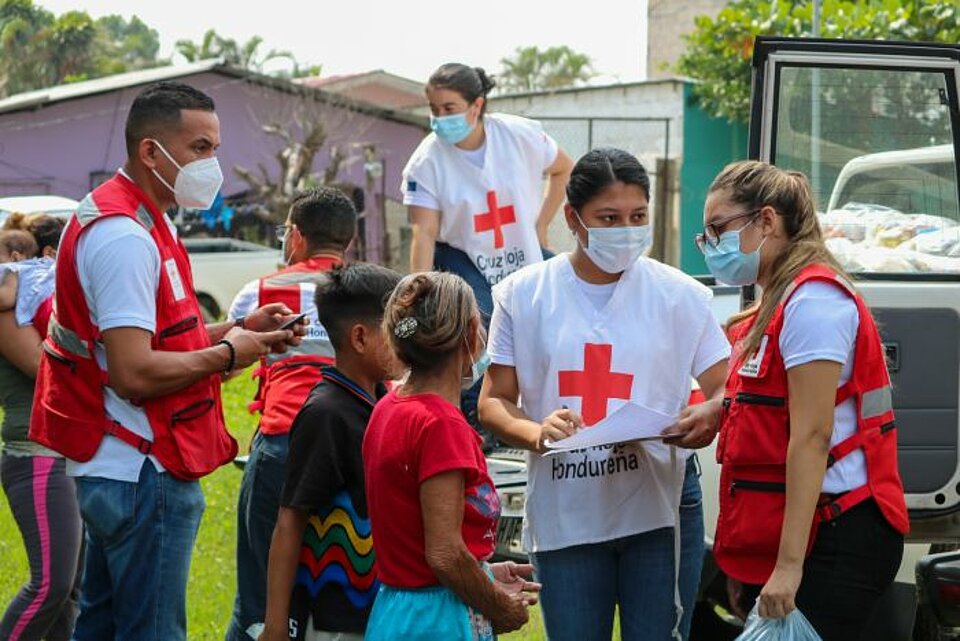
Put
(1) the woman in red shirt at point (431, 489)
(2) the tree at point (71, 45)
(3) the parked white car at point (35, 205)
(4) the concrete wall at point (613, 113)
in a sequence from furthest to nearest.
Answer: (2) the tree at point (71, 45)
(4) the concrete wall at point (613, 113)
(3) the parked white car at point (35, 205)
(1) the woman in red shirt at point (431, 489)

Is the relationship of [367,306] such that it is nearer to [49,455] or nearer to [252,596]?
[252,596]

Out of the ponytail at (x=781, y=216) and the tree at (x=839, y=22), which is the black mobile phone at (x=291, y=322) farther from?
the tree at (x=839, y=22)

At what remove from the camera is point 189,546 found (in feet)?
14.1

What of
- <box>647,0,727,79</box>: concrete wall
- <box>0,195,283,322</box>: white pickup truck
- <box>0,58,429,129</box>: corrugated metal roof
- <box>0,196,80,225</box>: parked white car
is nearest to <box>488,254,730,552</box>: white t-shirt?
<box>0,196,80,225</box>: parked white car

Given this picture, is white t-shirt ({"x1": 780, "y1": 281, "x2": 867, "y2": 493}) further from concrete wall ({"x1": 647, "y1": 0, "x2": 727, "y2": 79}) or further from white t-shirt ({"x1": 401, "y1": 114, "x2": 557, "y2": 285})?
concrete wall ({"x1": 647, "y1": 0, "x2": 727, "y2": 79})

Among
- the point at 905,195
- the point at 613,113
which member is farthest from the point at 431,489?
the point at 613,113

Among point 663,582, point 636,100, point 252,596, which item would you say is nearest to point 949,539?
point 663,582

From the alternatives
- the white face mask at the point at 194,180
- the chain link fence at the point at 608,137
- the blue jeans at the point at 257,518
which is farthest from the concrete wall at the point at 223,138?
the white face mask at the point at 194,180

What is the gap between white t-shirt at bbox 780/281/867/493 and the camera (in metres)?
3.71

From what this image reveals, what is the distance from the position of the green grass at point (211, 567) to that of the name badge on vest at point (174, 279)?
2.74 metres

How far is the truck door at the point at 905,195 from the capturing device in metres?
5.14

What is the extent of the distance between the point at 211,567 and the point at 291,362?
2.92 m

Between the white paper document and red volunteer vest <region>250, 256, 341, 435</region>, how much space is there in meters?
1.30

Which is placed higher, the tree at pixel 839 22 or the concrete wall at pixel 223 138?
the tree at pixel 839 22
